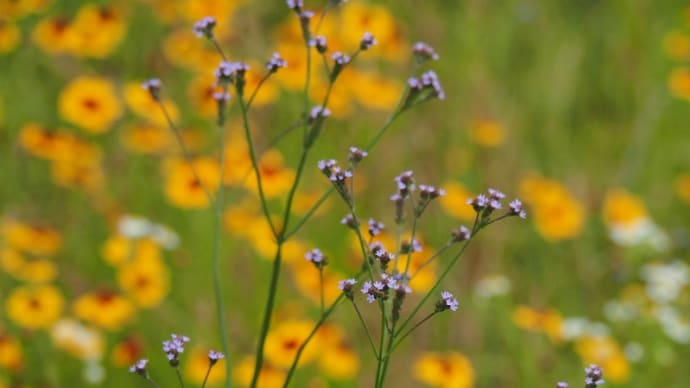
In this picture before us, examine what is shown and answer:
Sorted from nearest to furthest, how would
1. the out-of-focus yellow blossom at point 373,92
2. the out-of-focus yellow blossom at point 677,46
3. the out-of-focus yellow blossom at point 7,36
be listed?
the out-of-focus yellow blossom at point 7,36, the out-of-focus yellow blossom at point 373,92, the out-of-focus yellow blossom at point 677,46

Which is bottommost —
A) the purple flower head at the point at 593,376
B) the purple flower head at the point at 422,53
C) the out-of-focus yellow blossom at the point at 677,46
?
the purple flower head at the point at 593,376

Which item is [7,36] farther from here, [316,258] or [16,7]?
[316,258]

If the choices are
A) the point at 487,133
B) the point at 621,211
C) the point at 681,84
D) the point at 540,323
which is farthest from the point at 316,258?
the point at 681,84

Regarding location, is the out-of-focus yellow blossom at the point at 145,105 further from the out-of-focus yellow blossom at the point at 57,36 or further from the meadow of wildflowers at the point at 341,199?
the out-of-focus yellow blossom at the point at 57,36

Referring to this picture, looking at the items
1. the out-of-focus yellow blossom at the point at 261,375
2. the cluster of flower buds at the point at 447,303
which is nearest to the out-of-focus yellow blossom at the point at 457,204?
the out-of-focus yellow blossom at the point at 261,375

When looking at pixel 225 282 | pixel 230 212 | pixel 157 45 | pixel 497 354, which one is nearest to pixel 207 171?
pixel 230 212

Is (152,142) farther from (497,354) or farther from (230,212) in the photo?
(497,354)
